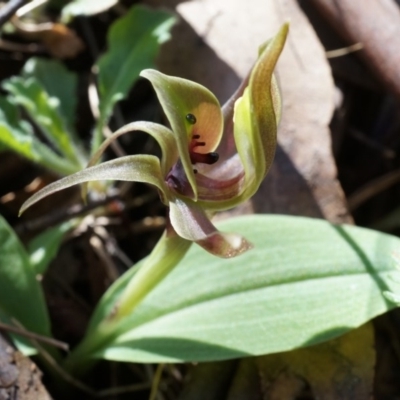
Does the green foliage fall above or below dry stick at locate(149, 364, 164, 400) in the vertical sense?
above

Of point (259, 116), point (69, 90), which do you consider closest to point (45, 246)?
point (69, 90)

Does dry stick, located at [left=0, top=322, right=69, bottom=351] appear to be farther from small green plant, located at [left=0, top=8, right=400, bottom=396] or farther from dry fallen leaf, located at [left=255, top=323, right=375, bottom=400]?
dry fallen leaf, located at [left=255, top=323, right=375, bottom=400]

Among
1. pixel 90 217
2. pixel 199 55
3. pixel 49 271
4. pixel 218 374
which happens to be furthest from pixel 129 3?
pixel 218 374

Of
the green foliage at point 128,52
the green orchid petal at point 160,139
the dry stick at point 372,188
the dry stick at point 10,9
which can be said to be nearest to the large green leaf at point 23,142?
the green foliage at point 128,52

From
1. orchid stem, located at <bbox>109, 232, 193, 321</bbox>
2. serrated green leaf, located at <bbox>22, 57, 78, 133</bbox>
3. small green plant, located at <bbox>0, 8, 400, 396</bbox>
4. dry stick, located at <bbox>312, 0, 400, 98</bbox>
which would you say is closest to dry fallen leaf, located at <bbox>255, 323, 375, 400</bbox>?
small green plant, located at <bbox>0, 8, 400, 396</bbox>

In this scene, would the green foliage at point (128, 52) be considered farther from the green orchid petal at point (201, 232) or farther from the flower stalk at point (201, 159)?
the green orchid petal at point (201, 232)

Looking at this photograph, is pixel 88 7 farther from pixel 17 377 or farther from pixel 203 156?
pixel 17 377
